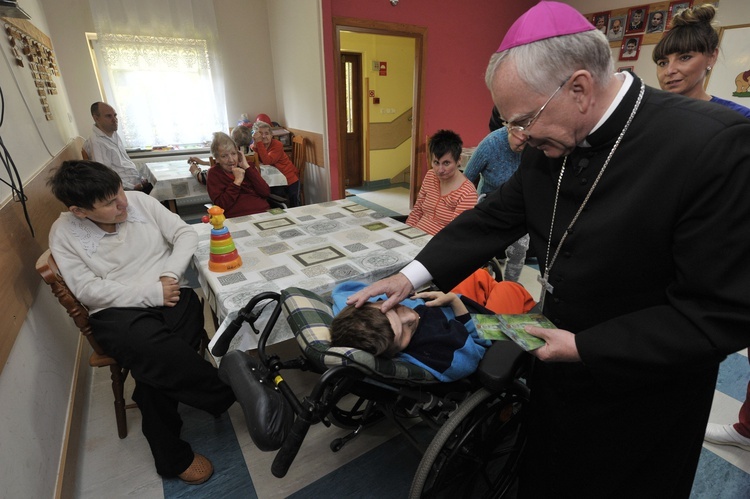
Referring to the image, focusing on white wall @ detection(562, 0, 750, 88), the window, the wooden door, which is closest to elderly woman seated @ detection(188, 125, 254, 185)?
the window

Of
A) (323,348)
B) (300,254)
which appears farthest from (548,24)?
(300,254)

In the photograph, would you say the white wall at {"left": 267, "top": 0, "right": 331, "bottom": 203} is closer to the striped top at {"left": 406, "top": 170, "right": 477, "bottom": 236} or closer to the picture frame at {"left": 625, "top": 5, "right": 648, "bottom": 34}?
the striped top at {"left": 406, "top": 170, "right": 477, "bottom": 236}

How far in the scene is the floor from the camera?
4.75ft

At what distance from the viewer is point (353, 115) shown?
591 cm

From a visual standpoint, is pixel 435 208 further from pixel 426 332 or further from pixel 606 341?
pixel 606 341

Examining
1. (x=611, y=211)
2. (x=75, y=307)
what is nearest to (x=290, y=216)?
(x=75, y=307)

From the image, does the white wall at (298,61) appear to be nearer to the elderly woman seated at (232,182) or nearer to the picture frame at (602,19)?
the elderly woman seated at (232,182)

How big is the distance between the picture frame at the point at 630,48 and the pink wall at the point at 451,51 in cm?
134

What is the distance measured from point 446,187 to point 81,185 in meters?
1.77

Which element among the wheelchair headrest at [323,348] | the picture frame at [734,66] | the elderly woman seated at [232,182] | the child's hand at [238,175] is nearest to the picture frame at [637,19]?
the picture frame at [734,66]

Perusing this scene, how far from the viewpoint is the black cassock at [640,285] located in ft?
2.15

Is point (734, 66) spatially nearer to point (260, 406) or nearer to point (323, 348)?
point (323, 348)

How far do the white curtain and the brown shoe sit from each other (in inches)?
182

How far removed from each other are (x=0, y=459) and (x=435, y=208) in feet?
6.80
